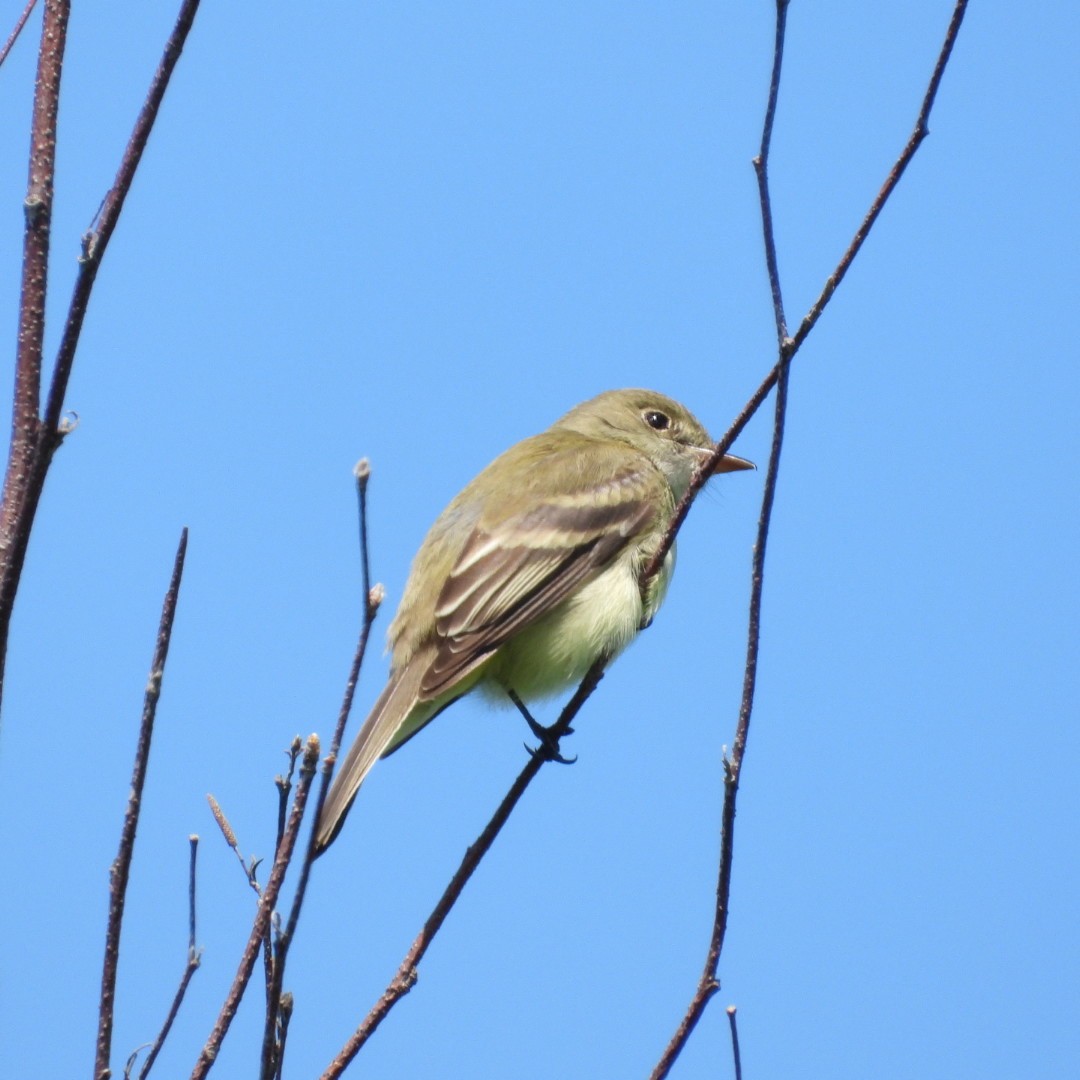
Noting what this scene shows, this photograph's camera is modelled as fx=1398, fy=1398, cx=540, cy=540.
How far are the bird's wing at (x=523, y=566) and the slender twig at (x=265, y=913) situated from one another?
2755 mm

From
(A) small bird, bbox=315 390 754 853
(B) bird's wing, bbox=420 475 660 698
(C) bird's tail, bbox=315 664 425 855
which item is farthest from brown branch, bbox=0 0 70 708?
(B) bird's wing, bbox=420 475 660 698

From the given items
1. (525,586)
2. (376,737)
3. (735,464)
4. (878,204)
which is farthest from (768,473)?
(735,464)

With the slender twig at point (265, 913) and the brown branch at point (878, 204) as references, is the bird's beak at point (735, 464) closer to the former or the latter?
the brown branch at point (878, 204)

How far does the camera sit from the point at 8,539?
2383 mm

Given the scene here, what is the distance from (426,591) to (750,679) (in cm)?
320

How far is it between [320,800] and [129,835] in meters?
0.34

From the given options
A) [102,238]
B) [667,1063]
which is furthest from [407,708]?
[102,238]

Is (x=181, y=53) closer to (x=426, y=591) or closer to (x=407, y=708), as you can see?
(x=407, y=708)

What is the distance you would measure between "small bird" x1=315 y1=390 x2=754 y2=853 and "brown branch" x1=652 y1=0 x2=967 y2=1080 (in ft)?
7.27

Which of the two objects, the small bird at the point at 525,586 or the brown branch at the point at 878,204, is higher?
Result: the brown branch at the point at 878,204

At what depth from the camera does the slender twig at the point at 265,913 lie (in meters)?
2.40

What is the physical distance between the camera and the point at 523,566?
5824mm

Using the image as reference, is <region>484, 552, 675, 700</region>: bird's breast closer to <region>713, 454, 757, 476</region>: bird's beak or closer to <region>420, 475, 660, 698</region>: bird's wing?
<region>420, 475, 660, 698</region>: bird's wing

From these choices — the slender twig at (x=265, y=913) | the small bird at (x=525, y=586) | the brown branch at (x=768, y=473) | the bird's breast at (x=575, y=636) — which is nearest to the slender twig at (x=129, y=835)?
the slender twig at (x=265, y=913)
